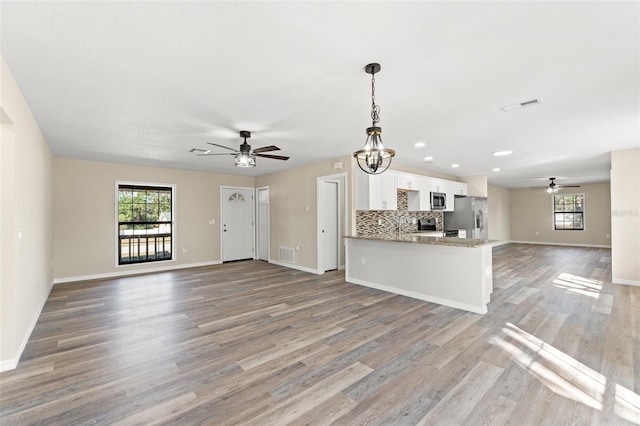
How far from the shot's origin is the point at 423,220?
7945 mm

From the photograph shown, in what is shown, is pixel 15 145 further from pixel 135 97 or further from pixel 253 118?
pixel 253 118

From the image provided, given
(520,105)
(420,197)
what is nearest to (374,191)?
(420,197)

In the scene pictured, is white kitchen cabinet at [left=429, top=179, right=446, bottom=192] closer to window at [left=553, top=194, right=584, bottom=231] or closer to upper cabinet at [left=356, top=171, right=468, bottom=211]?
upper cabinet at [left=356, top=171, right=468, bottom=211]

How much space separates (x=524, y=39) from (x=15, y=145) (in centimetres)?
421

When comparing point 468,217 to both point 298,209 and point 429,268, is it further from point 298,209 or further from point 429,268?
point 298,209

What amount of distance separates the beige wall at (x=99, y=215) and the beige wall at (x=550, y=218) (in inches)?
487

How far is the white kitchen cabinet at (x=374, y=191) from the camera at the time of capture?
576 centimetres

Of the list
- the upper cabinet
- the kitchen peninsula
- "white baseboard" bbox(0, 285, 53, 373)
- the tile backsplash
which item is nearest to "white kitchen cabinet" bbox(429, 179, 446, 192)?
the upper cabinet

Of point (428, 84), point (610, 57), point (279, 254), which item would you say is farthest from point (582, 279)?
point (279, 254)

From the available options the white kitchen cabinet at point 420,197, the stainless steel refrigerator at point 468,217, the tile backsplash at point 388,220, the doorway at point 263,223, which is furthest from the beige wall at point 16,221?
the stainless steel refrigerator at point 468,217

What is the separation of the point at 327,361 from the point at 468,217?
6.98m

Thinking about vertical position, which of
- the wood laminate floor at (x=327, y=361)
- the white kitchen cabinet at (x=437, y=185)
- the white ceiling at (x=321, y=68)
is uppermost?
the white ceiling at (x=321, y=68)

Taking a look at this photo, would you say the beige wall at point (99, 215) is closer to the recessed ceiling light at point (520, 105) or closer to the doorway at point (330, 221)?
the doorway at point (330, 221)

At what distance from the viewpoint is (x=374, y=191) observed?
5828mm
